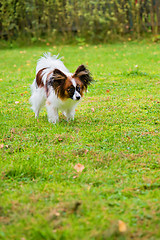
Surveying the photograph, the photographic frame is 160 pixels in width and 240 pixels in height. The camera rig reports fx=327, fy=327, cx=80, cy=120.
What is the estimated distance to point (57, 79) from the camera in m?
5.00

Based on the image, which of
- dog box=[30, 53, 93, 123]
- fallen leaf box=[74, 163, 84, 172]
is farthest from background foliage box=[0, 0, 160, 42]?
fallen leaf box=[74, 163, 84, 172]

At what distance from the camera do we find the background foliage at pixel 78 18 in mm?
15320

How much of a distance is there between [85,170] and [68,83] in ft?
6.30

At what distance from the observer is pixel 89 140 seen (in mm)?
Result: 4406

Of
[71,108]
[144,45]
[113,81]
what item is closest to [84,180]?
[71,108]

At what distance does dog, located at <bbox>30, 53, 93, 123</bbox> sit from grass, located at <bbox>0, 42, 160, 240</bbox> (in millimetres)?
250

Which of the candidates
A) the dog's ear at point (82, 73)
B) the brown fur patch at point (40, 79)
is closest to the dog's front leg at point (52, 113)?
the brown fur patch at point (40, 79)

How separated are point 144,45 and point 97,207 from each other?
12.9 m

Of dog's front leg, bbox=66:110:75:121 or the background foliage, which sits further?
the background foliage

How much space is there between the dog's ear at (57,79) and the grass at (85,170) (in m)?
0.62

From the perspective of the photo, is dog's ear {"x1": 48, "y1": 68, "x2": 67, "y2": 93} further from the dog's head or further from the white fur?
the white fur

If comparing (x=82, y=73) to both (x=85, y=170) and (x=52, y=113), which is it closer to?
(x=52, y=113)

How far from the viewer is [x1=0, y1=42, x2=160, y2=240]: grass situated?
2.44 metres

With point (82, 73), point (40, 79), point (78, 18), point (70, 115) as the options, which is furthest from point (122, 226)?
point (78, 18)
